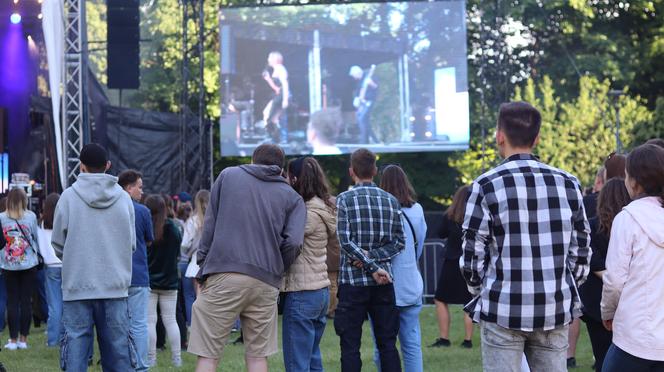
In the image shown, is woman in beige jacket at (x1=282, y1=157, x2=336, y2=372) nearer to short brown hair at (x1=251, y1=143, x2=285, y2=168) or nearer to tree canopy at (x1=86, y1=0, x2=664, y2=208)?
short brown hair at (x1=251, y1=143, x2=285, y2=168)

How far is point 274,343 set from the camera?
19.8 ft

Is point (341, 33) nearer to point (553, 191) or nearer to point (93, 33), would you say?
point (93, 33)

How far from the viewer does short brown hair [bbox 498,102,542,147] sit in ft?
13.9

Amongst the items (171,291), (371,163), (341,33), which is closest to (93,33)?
(341,33)

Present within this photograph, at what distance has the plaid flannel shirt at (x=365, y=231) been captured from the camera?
659 cm

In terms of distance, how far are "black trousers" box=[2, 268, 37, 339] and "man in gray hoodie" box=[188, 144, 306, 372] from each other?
533 centimetres

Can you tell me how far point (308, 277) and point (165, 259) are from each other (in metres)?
3.05

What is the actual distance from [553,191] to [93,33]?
844 inches

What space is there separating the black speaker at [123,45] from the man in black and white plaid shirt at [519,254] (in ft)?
42.5

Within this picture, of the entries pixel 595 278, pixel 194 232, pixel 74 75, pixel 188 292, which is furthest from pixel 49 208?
pixel 595 278

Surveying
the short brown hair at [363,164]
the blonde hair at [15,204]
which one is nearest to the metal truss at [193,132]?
the blonde hair at [15,204]

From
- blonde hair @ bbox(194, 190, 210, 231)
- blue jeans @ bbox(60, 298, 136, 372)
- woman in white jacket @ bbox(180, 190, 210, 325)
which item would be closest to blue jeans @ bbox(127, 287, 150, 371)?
blue jeans @ bbox(60, 298, 136, 372)

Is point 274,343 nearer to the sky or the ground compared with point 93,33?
nearer to the ground

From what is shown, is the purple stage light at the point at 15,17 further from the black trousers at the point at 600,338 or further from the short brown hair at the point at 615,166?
the black trousers at the point at 600,338
